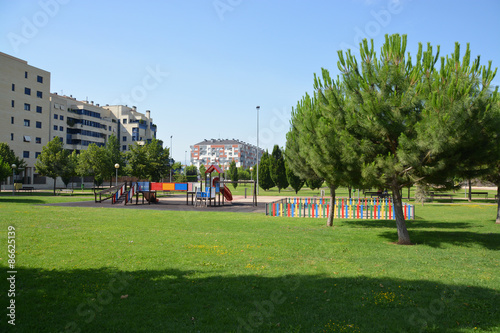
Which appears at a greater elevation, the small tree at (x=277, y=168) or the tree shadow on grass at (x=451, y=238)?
the small tree at (x=277, y=168)

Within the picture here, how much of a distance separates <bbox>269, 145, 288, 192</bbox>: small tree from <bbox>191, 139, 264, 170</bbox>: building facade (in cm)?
11853

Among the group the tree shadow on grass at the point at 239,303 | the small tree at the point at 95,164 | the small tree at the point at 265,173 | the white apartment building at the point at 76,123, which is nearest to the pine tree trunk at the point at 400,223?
the tree shadow on grass at the point at 239,303

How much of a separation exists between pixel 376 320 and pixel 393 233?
9.68m

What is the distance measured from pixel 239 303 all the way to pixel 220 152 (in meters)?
173

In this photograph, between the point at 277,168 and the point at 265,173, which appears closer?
the point at 277,168

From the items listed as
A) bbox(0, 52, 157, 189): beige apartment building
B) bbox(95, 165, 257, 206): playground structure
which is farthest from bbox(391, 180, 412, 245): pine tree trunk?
bbox(0, 52, 157, 189): beige apartment building

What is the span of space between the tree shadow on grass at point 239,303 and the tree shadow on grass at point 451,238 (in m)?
5.61

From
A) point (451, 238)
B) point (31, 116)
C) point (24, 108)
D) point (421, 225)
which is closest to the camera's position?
point (451, 238)

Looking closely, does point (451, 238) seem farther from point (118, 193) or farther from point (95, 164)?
point (95, 164)

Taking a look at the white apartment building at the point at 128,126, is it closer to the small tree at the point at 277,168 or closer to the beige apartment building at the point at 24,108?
the beige apartment building at the point at 24,108

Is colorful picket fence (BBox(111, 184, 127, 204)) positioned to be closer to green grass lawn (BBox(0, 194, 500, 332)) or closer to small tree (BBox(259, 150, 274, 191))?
green grass lawn (BBox(0, 194, 500, 332))

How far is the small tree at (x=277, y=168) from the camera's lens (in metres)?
53.3

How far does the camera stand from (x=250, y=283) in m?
6.92

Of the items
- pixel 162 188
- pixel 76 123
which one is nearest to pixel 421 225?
pixel 162 188
